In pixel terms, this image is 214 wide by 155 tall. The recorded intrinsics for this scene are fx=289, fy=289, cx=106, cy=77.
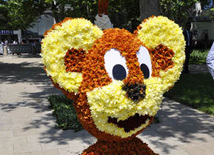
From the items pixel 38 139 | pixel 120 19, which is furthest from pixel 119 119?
pixel 120 19

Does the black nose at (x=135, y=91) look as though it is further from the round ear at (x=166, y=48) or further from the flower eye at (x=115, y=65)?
the round ear at (x=166, y=48)

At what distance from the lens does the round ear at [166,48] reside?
2854 millimetres

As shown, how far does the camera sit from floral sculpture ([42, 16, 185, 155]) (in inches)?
99.0

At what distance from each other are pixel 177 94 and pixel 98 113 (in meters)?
6.56

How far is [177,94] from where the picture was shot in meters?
8.74

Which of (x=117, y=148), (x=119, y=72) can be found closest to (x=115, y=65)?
(x=119, y=72)

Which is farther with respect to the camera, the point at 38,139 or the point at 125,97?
the point at 38,139

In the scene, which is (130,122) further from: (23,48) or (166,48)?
(23,48)

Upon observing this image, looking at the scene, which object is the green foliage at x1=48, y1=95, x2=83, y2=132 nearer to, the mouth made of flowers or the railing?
the mouth made of flowers

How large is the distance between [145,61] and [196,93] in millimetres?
6211

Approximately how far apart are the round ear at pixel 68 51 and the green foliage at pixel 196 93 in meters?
5.02

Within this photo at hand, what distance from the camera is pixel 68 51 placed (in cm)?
262

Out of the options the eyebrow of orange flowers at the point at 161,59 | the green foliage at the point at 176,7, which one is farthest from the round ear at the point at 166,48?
the green foliage at the point at 176,7

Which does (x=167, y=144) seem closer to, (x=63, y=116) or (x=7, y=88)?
(x=63, y=116)
